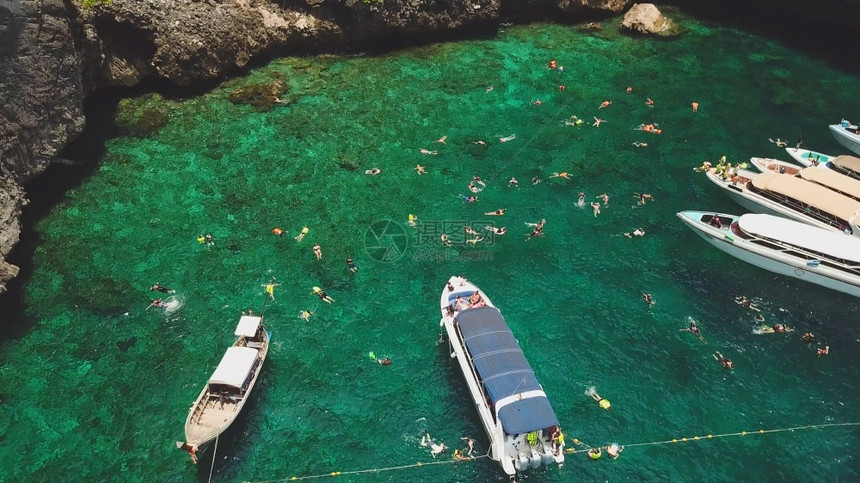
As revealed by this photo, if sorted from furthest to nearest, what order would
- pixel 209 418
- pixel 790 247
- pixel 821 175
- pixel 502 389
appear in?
A: pixel 821 175
pixel 790 247
pixel 502 389
pixel 209 418

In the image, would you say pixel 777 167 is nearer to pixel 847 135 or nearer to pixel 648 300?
pixel 847 135

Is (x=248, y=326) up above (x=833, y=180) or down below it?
below

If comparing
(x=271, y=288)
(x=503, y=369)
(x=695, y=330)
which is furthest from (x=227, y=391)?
(x=695, y=330)

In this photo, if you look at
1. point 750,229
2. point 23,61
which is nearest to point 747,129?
point 750,229

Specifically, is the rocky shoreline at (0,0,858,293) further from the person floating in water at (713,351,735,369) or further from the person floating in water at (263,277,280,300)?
the person floating in water at (713,351,735,369)

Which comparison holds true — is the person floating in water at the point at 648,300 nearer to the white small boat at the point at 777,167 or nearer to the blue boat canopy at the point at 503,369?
the blue boat canopy at the point at 503,369

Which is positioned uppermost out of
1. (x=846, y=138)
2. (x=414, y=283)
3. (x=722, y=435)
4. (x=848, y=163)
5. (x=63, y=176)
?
(x=846, y=138)
